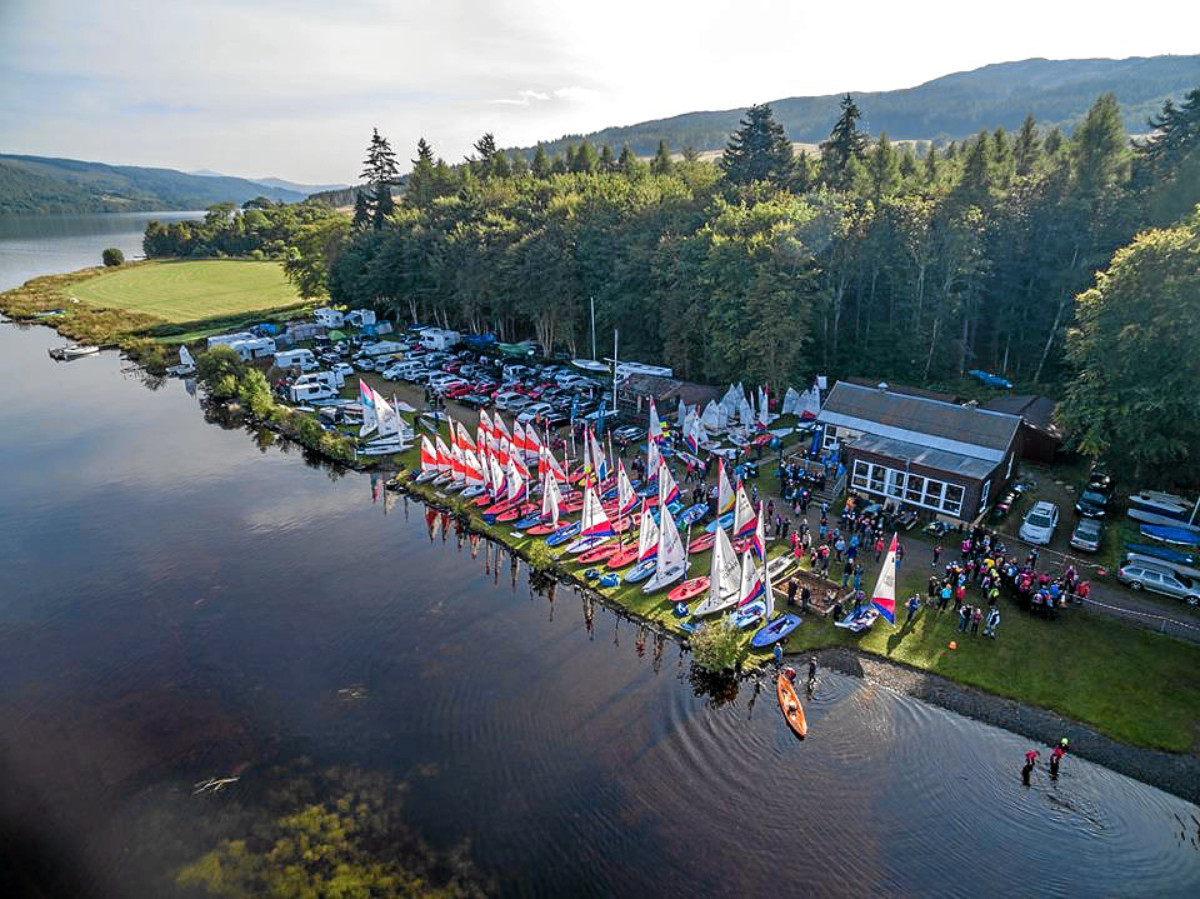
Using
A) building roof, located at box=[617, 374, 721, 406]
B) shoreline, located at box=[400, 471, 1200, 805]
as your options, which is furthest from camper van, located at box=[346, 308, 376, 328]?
shoreline, located at box=[400, 471, 1200, 805]

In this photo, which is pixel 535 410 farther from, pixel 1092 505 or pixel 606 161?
pixel 606 161

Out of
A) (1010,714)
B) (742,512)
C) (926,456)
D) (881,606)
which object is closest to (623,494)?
(742,512)

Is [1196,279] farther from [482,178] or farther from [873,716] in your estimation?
[482,178]

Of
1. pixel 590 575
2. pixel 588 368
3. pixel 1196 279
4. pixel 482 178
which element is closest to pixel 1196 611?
pixel 1196 279

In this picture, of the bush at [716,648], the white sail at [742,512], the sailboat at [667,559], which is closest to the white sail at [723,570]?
the sailboat at [667,559]

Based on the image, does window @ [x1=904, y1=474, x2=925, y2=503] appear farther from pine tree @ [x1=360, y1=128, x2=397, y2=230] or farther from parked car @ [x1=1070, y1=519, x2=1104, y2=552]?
pine tree @ [x1=360, y1=128, x2=397, y2=230]

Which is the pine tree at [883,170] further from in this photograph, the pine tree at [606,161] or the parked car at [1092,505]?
the pine tree at [606,161]
